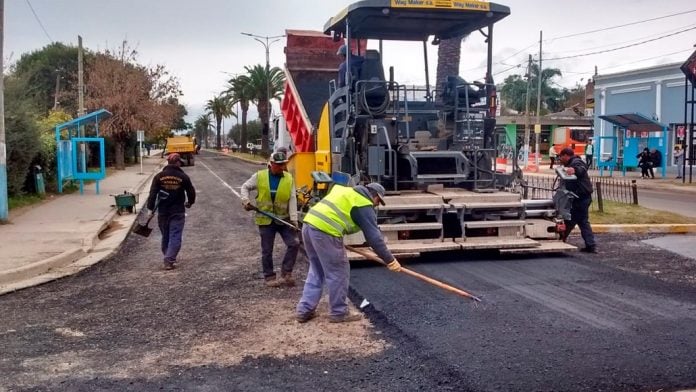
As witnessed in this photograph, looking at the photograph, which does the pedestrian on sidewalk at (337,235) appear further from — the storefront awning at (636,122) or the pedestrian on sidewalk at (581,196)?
the storefront awning at (636,122)

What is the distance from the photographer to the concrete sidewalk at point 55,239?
8898 mm

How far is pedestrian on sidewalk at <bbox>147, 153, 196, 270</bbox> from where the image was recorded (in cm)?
916

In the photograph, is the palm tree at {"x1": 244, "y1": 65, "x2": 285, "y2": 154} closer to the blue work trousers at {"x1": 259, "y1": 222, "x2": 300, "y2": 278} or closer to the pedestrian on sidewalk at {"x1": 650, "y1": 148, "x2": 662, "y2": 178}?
the pedestrian on sidewalk at {"x1": 650, "y1": 148, "x2": 662, "y2": 178}

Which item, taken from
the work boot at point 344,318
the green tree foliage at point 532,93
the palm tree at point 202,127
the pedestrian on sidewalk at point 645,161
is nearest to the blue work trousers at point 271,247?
the work boot at point 344,318

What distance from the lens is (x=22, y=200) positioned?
665 inches

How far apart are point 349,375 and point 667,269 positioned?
5635 mm

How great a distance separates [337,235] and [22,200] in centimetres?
1310

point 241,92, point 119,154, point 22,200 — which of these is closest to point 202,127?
point 241,92

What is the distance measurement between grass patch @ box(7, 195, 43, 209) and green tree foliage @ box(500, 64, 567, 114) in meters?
60.1

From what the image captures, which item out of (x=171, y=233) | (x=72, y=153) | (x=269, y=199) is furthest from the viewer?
(x=72, y=153)

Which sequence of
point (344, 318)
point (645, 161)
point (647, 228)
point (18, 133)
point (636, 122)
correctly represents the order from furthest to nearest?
point (645, 161) → point (636, 122) → point (18, 133) → point (647, 228) → point (344, 318)

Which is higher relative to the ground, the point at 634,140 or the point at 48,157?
the point at 634,140

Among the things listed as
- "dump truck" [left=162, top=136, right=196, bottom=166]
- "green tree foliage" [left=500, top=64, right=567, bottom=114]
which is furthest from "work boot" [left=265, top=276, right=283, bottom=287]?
"green tree foliage" [left=500, top=64, right=567, bottom=114]

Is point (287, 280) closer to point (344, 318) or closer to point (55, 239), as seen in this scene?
point (344, 318)
